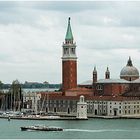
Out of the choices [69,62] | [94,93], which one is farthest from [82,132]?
[94,93]

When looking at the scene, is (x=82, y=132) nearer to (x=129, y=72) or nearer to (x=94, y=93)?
(x=94, y=93)

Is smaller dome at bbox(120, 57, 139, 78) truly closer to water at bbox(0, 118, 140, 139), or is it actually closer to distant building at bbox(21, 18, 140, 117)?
distant building at bbox(21, 18, 140, 117)

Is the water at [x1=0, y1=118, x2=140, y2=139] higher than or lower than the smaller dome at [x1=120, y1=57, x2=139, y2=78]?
lower

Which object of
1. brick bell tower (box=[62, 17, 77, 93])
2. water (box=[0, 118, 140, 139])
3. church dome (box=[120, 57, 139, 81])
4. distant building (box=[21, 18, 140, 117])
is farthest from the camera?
church dome (box=[120, 57, 139, 81])

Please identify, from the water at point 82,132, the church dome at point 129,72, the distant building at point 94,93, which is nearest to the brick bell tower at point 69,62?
the distant building at point 94,93

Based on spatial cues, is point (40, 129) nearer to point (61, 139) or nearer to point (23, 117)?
point (61, 139)

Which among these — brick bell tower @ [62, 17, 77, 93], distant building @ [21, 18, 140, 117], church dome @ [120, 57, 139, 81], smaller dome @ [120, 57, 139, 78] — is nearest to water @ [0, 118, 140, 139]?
distant building @ [21, 18, 140, 117]
